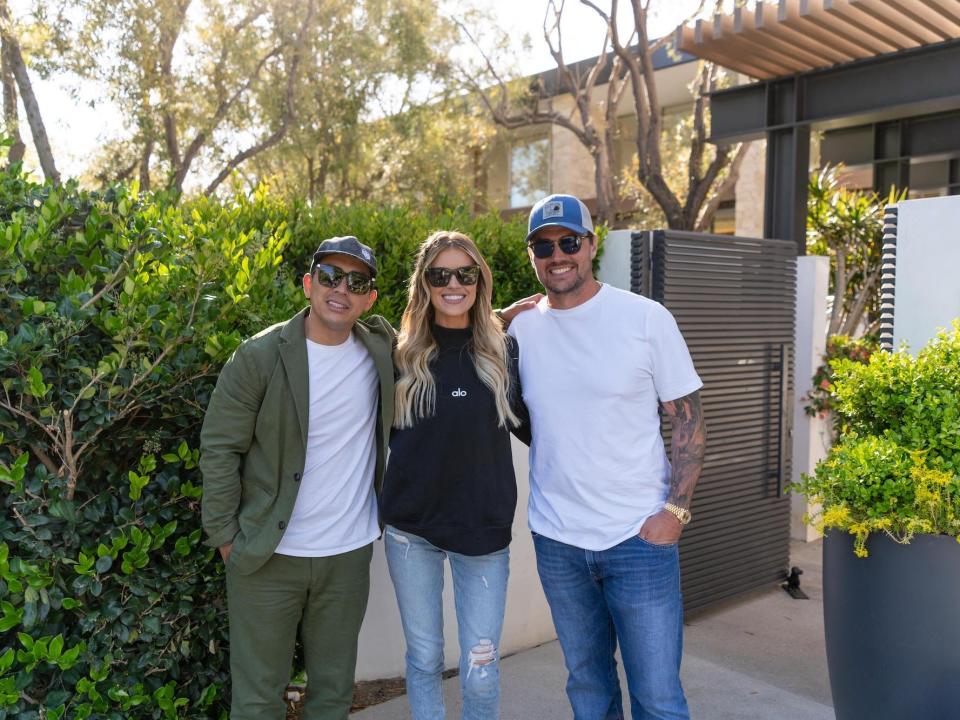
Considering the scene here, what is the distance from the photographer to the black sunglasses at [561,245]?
2.93 meters

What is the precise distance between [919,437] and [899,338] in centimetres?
207

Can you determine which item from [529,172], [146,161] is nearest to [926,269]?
[146,161]

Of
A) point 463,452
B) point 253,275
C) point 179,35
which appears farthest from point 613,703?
point 179,35

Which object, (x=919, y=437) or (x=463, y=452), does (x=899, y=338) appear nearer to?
(x=919, y=437)

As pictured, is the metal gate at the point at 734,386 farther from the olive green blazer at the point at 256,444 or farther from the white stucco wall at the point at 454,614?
the olive green blazer at the point at 256,444

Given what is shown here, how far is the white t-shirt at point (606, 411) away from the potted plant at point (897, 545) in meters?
0.81

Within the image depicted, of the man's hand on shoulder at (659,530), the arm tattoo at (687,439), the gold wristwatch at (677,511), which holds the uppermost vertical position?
the arm tattoo at (687,439)

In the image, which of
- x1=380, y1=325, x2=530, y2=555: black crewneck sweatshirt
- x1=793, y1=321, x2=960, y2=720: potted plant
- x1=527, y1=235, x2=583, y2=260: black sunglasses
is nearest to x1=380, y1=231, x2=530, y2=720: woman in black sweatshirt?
x1=380, y1=325, x2=530, y2=555: black crewneck sweatshirt

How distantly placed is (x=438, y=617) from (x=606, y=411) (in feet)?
3.14

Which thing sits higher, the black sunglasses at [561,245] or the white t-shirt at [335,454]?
the black sunglasses at [561,245]

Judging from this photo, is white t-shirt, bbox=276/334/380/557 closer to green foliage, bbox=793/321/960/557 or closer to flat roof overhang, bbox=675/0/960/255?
green foliage, bbox=793/321/960/557

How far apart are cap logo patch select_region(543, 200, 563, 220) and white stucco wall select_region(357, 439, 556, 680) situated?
1968mm

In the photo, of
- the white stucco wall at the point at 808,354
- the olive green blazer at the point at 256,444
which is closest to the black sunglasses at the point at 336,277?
the olive green blazer at the point at 256,444

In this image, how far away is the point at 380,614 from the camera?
425 cm
